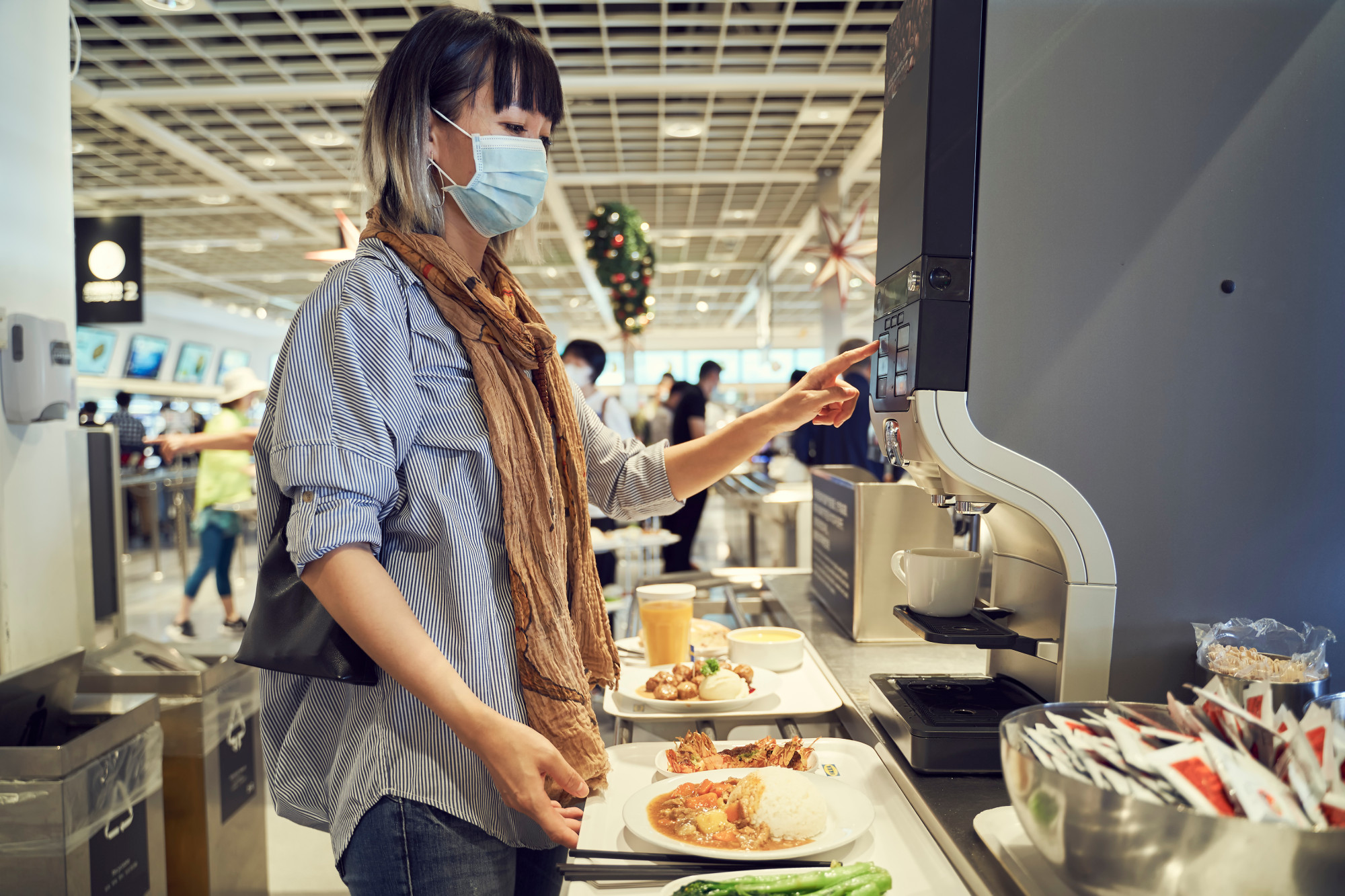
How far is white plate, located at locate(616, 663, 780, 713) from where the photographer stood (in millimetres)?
1284

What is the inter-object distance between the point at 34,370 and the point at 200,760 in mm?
1247

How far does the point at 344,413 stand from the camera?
852 mm

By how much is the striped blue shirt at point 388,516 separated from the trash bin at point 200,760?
1.52 meters

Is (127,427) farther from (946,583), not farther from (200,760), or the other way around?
(946,583)

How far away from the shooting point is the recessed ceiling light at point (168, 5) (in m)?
4.58

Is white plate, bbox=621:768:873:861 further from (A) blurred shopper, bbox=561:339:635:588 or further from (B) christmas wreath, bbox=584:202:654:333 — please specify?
(B) christmas wreath, bbox=584:202:654:333

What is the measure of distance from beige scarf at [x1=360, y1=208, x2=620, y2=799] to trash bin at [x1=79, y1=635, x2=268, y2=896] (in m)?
1.75

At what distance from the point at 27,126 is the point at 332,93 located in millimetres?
3775

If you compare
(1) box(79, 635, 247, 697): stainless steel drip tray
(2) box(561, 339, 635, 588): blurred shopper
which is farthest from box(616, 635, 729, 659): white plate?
(2) box(561, 339, 635, 588): blurred shopper

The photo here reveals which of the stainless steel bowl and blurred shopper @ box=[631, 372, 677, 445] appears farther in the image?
blurred shopper @ box=[631, 372, 677, 445]

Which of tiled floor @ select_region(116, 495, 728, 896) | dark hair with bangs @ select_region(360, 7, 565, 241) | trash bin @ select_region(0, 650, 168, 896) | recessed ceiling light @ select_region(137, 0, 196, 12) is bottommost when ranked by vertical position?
tiled floor @ select_region(116, 495, 728, 896)

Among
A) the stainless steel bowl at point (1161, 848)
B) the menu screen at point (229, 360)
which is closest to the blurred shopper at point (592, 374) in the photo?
the stainless steel bowl at point (1161, 848)

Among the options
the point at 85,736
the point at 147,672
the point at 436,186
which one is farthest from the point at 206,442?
the point at 436,186

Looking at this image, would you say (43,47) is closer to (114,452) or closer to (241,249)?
(114,452)
